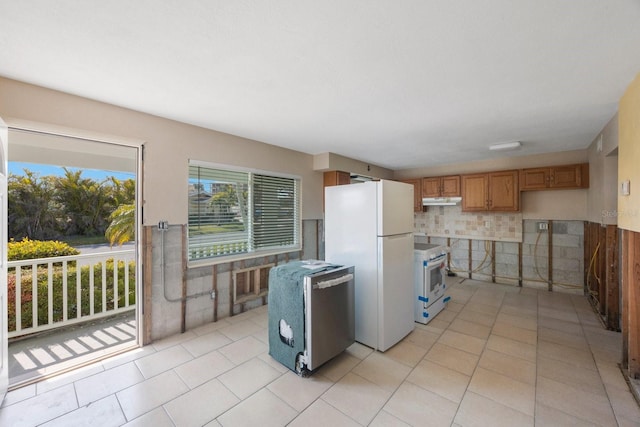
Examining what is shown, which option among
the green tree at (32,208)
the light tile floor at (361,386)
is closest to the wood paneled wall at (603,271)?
the light tile floor at (361,386)

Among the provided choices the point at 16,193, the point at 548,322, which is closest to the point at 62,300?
the point at 16,193

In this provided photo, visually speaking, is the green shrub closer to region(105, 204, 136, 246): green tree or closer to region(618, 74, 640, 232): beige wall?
region(105, 204, 136, 246): green tree

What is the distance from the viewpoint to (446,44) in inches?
60.9

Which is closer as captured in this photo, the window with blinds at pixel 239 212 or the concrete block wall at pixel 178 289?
the concrete block wall at pixel 178 289

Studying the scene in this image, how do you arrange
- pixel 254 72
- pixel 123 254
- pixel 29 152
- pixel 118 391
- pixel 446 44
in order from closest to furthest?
pixel 446 44 < pixel 254 72 < pixel 118 391 < pixel 29 152 < pixel 123 254

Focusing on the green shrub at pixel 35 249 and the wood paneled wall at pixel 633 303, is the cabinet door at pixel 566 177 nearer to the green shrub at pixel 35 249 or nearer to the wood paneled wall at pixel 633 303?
the wood paneled wall at pixel 633 303

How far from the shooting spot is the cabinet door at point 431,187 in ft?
17.9

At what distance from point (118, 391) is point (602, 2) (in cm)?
396

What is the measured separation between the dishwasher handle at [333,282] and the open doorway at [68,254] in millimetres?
2009

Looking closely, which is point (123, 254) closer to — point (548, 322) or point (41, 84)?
point (41, 84)

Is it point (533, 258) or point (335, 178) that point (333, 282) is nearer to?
point (335, 178)

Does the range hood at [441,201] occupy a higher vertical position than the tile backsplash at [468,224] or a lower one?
higher

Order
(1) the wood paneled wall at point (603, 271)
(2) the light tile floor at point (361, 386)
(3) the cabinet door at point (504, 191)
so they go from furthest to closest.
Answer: (3) the cabinet door at point (504, 191) → (1) the wood paneled wall at point (603, 271) → (2) the light tile floor at point (361, 386)

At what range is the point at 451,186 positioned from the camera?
208 inches
